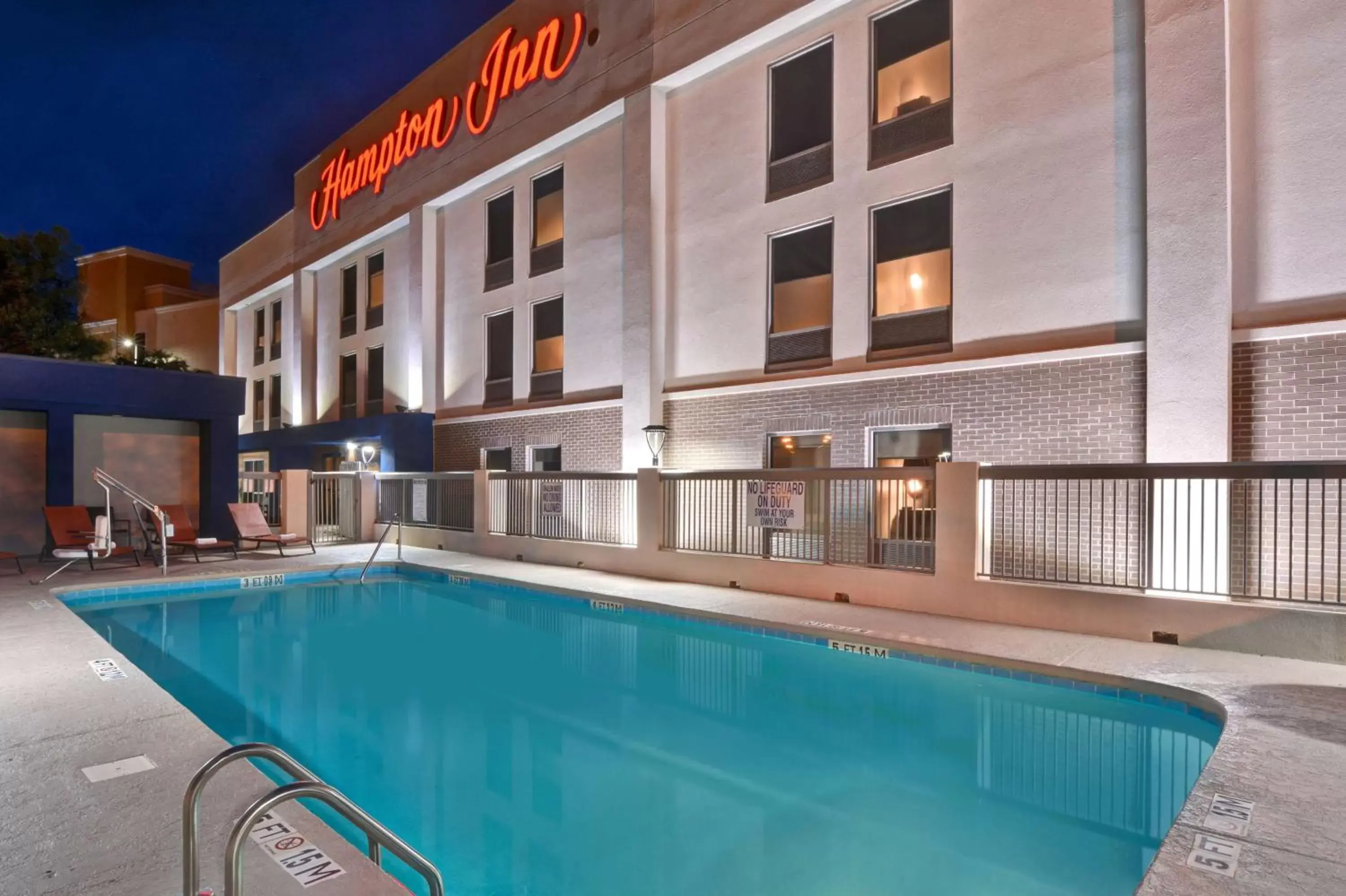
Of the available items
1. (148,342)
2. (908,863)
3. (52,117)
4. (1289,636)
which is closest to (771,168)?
(1289,636)

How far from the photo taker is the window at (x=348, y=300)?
941 inches

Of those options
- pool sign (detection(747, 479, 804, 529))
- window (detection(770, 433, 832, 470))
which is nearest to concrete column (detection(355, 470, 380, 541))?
window (detection(770, 433, 832, 470))

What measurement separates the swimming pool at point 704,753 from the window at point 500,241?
11571mm

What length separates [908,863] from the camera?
3836 millimetres

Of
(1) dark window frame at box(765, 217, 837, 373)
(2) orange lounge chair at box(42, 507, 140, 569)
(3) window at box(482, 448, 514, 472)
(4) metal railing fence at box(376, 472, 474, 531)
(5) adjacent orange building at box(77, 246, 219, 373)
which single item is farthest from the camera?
(5) adjacent orange building at box(77, 246, 219, 373)

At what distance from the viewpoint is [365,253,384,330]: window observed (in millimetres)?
22719

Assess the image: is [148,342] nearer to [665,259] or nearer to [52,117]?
[665,259]

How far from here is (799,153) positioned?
42.4ft

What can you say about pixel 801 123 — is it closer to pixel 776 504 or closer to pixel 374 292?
pixel 776 504

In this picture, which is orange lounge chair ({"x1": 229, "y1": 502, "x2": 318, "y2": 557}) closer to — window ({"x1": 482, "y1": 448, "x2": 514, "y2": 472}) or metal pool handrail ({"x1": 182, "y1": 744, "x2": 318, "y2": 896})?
window ({"x1": 482, "y1": 448, "x2": 514, "y2": 472})

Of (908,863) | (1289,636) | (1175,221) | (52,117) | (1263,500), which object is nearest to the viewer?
(908,863)

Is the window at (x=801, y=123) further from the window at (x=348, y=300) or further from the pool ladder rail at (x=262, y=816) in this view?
the window at (x=348, y=300)

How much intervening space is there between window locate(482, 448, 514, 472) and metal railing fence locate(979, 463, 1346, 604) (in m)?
11.9

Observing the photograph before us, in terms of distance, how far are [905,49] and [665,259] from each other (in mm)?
5514
